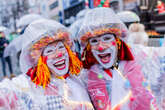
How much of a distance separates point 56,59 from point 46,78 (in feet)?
0.67

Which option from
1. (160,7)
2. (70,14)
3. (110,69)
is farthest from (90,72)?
(70,14)

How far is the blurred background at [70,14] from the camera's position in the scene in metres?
5.48

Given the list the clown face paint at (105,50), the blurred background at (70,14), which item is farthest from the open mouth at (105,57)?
the blurred background at (70,14)

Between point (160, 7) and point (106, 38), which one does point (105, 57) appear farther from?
point (160, 7)

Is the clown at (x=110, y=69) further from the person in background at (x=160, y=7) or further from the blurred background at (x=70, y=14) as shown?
the person in background at (x=160, y=7)

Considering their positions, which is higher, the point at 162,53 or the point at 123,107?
the point at 162,53

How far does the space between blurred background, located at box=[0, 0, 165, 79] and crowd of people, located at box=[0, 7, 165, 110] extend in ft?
1.91

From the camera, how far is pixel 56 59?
191 cm

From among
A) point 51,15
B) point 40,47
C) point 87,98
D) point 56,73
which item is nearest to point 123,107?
point 87,98

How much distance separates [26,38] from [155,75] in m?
1.26

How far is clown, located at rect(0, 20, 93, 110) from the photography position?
1.72 meters

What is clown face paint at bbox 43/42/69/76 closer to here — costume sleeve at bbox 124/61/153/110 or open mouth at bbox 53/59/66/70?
open mouth at bbox 53/59/66/70

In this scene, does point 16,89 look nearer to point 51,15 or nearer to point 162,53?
point 162,53

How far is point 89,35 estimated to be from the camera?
6.54 feet
